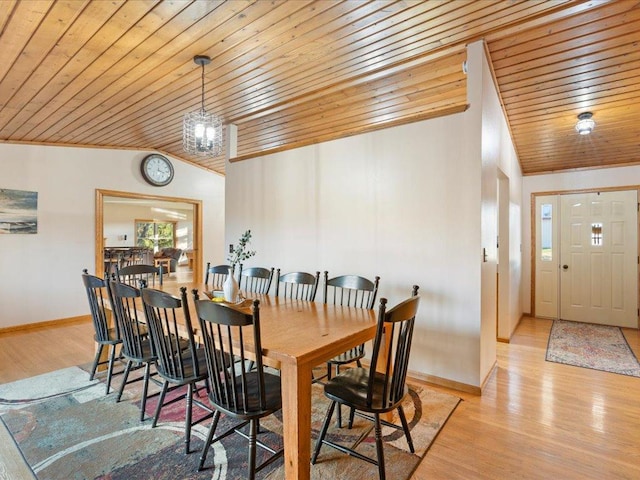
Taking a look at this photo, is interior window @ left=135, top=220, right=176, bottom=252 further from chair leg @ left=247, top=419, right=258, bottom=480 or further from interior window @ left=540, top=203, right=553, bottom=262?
chair leg @ left=247, top=419, right=258, bottom=480

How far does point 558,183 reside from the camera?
5.35 metres

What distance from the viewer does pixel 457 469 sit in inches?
75.9

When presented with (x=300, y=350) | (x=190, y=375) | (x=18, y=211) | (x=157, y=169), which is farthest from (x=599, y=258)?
(x=18, y=211)

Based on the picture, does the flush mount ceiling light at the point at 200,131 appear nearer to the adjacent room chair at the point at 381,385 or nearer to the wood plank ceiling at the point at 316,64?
the wood plank ceiling at the point at 316,64

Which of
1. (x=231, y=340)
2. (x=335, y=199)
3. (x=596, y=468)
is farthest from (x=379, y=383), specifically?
(x=335, y=199)

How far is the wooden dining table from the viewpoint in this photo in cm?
160

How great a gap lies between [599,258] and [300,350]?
538 centimetres

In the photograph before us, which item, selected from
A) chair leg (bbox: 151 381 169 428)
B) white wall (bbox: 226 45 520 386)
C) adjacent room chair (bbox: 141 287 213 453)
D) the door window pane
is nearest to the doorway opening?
white wall (bbox: 226 45 520 386)

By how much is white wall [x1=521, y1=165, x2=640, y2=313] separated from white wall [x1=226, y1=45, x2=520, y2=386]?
204cm

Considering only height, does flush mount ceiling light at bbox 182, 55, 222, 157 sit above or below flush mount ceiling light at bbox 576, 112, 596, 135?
below

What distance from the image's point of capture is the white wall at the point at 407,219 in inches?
112

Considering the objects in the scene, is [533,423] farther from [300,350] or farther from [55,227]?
[55,227]

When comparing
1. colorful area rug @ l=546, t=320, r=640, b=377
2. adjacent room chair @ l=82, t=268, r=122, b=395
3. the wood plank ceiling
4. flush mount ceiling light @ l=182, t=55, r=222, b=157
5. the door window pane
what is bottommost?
colorful area rug @ l=546, t=320, r=640, b=377

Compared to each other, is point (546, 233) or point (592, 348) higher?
point (546, 233)
